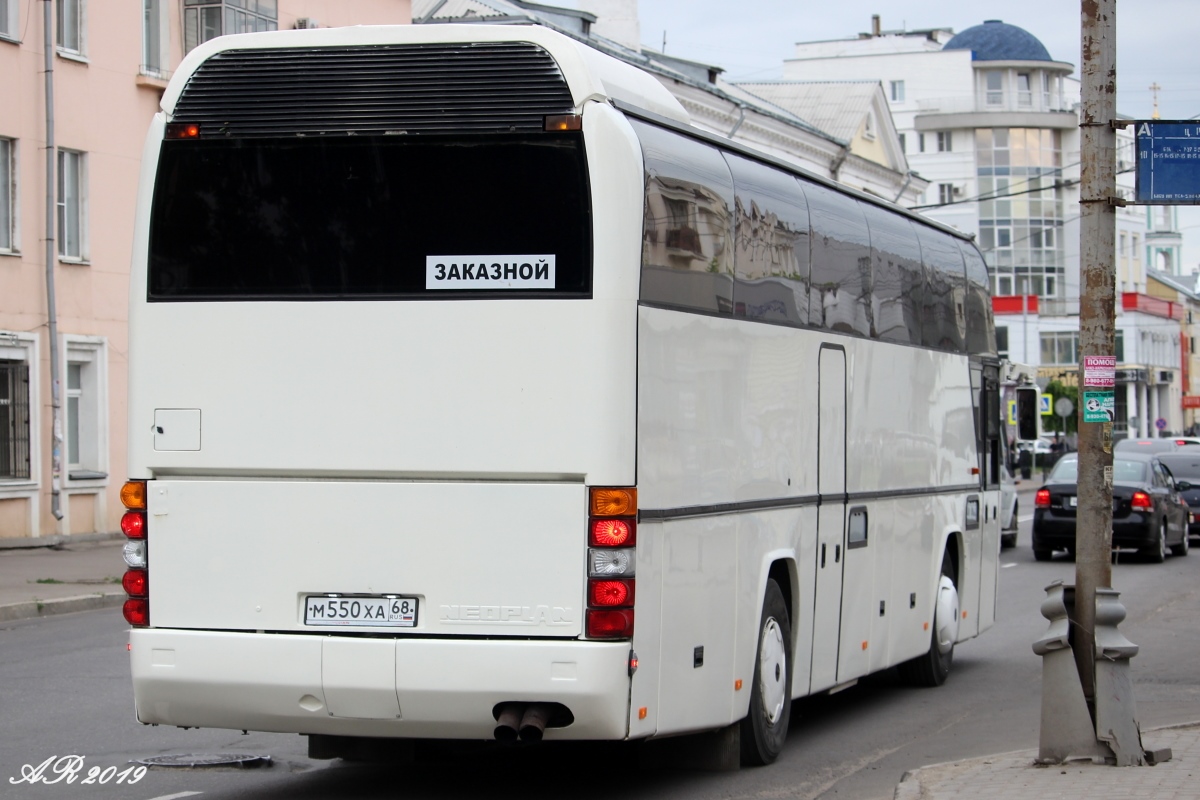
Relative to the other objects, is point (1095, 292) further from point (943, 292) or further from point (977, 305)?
point (977, 305)

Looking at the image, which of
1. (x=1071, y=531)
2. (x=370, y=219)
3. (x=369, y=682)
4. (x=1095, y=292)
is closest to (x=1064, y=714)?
(x=1095, y=292)

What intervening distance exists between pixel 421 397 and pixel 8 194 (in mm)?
20014

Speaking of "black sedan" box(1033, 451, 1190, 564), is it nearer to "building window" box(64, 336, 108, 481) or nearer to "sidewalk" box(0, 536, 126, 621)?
"sidewalk" box(0, 536, 126, 621)

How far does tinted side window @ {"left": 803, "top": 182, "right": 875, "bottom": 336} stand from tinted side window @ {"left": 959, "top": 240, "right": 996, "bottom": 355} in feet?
9.82

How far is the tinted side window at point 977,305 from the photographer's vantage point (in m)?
14.0

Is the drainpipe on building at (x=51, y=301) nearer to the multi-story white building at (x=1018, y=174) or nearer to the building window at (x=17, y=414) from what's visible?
the building window at (x=17, y=414)

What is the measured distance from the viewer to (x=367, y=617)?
7430 millimetres

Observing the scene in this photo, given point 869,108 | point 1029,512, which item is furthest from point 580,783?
point 869,108

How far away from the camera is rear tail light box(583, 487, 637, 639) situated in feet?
23.7

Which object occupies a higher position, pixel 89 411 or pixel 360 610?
pixel 89 411

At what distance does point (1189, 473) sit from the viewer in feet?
A: 106

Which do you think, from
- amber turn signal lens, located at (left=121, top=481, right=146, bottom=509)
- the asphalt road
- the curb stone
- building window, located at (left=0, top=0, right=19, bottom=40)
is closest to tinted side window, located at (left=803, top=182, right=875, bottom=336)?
the asphalt road

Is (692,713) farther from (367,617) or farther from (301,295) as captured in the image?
(301,295)

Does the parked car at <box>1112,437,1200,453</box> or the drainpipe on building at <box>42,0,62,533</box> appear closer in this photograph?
the drainpipe on building at <box>42,0,62,533</box>
